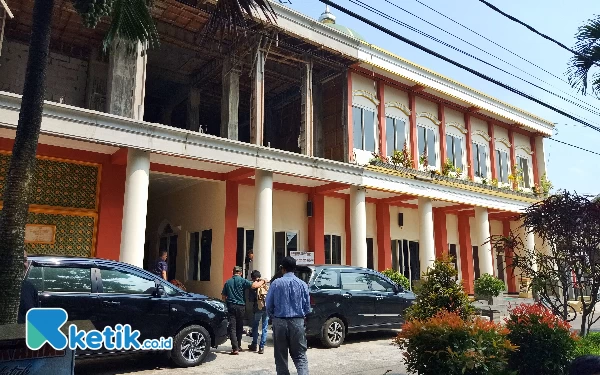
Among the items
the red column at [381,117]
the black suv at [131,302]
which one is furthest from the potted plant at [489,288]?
the black suv at [131,302]

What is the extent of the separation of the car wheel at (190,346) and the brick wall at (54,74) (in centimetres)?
1029

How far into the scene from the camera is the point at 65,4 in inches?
513

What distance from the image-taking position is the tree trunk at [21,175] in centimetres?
500

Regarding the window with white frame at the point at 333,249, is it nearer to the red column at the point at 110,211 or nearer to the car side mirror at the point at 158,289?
the red column at the point at 110,211

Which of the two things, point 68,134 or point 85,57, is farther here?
point 85,57

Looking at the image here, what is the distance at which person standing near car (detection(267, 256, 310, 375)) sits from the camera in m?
6.45

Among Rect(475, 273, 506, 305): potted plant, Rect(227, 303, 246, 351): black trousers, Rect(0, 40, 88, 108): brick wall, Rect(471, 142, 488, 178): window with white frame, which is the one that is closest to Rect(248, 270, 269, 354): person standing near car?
Rect(227, 303, 246, 351): black trousers

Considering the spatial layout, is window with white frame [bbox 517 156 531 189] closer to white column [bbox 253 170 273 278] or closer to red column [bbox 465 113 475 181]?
red column [bbox 465 113 475 181]

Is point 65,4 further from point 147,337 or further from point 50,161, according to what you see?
point 147,337

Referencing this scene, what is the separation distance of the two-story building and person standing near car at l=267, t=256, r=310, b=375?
4.85 metres

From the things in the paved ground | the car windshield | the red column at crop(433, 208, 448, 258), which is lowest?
the paved ground

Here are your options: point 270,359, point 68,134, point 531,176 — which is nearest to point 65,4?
point 68,134

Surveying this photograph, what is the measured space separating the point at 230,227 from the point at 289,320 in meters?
9.63

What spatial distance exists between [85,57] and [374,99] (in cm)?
1108
